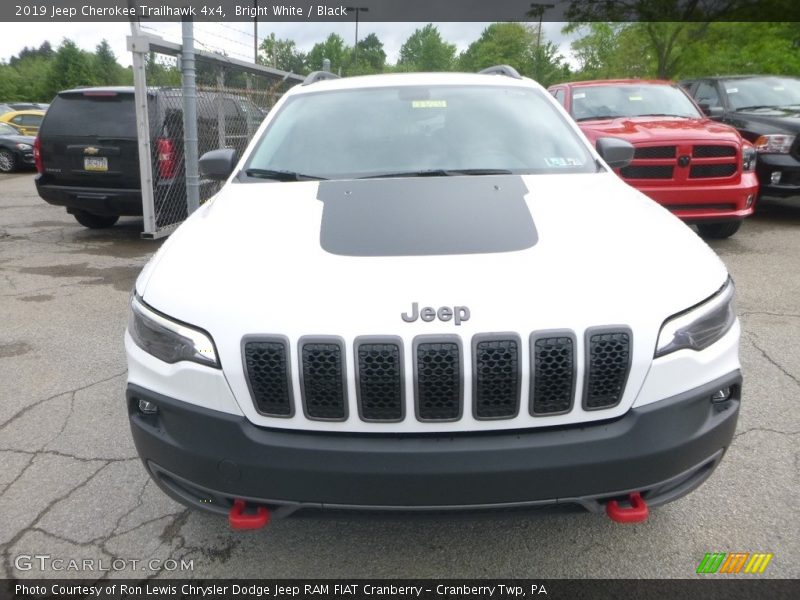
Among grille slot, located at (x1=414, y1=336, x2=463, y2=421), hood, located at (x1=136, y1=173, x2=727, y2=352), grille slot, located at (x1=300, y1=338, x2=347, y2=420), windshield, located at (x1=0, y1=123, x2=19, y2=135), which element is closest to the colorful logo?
hood, located at (x1=136, y1=173, x2=727, y2=352)

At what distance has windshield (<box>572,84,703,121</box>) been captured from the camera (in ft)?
25.7

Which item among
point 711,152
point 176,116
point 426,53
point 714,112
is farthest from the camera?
point 426,53

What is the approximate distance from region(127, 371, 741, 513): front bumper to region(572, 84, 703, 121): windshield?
6.64 meters

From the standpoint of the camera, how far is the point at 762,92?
9.15 meters

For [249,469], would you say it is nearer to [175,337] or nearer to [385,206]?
[175,337]

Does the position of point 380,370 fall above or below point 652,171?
below

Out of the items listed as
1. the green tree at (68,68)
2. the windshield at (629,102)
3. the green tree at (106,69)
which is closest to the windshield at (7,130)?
the windshield at (629,102)

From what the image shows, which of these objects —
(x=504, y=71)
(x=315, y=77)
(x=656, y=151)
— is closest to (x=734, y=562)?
(x=504, y=71)

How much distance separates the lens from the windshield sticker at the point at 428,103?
3488mm

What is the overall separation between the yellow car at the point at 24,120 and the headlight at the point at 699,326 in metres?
21.9

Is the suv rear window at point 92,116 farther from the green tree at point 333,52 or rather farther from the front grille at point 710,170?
the green tree at point 333,52

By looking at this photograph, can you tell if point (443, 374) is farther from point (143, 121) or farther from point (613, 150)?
point (143, 121)

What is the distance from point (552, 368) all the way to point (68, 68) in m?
65.9

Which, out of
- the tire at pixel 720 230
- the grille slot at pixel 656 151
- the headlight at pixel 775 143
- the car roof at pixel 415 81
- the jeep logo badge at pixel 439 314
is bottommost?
the tire at pixel 720 230
